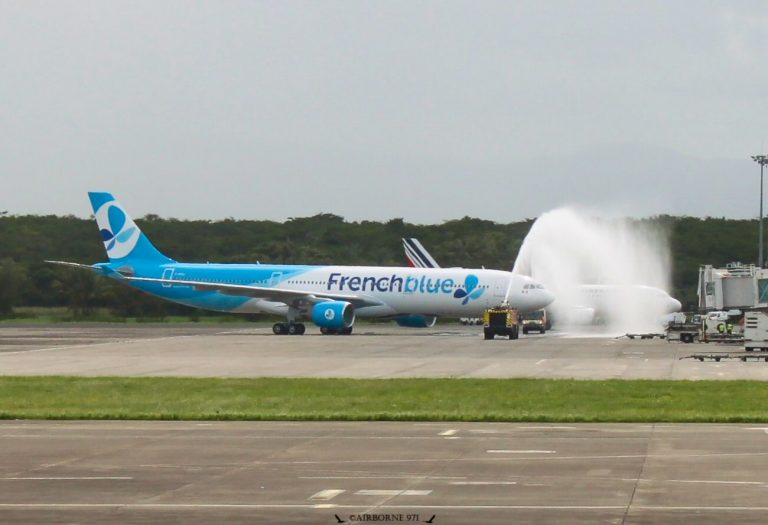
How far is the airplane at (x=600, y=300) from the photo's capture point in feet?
308

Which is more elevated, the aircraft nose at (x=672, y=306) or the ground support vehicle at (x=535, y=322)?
the aircraft nose at (x=672, y=306)

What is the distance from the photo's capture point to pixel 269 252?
124938 mm

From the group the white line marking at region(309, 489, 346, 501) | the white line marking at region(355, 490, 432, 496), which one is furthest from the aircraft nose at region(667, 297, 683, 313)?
the white line marking at region(309, 489, 346, 501)

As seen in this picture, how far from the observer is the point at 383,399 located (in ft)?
101

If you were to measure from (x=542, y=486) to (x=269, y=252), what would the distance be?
10919cm

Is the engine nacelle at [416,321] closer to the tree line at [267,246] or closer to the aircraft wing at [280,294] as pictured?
the aircraft wing at [280,294]

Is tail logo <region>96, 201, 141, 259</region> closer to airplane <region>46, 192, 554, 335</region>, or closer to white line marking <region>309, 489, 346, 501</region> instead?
airplane <region>46, 192, 554, 335</region>

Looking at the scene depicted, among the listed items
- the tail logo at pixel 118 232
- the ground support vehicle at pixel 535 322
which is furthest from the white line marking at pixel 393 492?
the tail logo at pixel 118 232

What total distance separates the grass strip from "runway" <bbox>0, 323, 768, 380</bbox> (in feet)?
12.9

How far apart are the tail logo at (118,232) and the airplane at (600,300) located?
1210 inches

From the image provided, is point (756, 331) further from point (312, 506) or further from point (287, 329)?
point (312, 506)

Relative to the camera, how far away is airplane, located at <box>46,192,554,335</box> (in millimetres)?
73125

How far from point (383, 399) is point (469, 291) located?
4266cm

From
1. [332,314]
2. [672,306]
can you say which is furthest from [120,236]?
[672,306]
